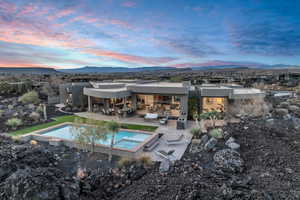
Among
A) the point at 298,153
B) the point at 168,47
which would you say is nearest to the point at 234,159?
the point at 298,153

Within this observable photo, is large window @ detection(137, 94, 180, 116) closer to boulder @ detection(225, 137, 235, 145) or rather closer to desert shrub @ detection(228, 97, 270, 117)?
desert shrub @ detection(228, 97, 270, 117)

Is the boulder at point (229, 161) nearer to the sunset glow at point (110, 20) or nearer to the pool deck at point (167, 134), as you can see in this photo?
the pool deck at point (167, 134)

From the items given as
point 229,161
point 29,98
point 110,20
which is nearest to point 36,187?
point 229,161

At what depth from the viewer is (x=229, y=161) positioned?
7.29 meters

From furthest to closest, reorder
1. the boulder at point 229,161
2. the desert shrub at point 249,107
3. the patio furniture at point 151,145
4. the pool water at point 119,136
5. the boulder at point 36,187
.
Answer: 1. the desert shrub at point 249,107
2. the pool water at point 119,136
3. the patio furniture at point 151,145
4. the boulder at point 229,161
5. the boulder at point 36,187

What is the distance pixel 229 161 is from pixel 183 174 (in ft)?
7.87

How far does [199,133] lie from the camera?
1188cm

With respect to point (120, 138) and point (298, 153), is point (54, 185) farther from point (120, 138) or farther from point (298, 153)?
point (298, 153)

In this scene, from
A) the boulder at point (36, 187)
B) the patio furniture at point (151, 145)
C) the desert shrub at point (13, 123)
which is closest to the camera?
the boulder at point (36, 187)

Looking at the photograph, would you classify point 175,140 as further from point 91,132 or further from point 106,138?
point 91,132

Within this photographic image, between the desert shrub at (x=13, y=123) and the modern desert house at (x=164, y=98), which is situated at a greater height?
the modern desert house at (x=164, y=98)

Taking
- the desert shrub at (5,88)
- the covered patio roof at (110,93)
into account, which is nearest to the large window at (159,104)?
the covered patio roof at (110,93)

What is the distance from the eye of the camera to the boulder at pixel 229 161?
6988 mm

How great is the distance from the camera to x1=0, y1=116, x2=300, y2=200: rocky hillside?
5.06 metres
